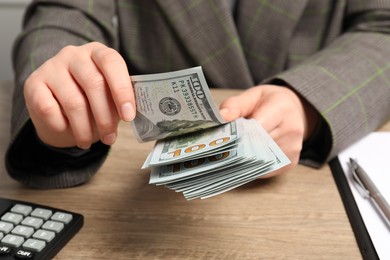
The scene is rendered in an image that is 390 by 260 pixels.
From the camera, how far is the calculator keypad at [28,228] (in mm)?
495

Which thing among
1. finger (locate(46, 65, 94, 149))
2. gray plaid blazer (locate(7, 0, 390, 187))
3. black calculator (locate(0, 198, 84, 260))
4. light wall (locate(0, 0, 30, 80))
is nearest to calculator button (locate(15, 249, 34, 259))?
black calculator (locate(0, 198, 84, 260))

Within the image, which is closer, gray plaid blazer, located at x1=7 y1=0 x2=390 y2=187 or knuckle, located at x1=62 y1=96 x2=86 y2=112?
knuckle, located at x1=62 y1=96 x2=86 y2=112

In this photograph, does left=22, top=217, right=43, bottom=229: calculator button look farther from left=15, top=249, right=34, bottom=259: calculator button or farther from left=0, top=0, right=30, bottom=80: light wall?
left=0, top=0, right=30, bottom=80: light wall

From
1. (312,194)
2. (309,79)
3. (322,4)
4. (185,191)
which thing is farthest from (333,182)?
(322,4)

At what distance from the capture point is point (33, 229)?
1.71 ft

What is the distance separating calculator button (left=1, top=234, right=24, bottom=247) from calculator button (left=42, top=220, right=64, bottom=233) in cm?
3

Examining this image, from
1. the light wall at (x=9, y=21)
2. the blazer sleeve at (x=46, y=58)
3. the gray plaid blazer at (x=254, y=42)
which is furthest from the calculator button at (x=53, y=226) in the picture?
the light wall at (x=9, y=21)

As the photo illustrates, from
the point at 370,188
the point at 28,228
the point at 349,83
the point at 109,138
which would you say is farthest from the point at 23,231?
the point at 349,83

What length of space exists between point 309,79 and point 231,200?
0.23 meters

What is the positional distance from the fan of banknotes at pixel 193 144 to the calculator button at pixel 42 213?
13cm

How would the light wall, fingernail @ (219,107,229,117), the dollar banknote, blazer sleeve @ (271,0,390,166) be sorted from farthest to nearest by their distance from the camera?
the light wall
blazer sleeve @ (271,0,390,166)
fingernail @ (219,107,229,117)
the dollar banknote

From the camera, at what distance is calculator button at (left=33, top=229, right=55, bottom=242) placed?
20.1 inches

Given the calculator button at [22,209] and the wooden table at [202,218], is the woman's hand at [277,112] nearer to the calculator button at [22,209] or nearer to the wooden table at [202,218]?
the wooden table at [202,218]

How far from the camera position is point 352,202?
599 millimetres
